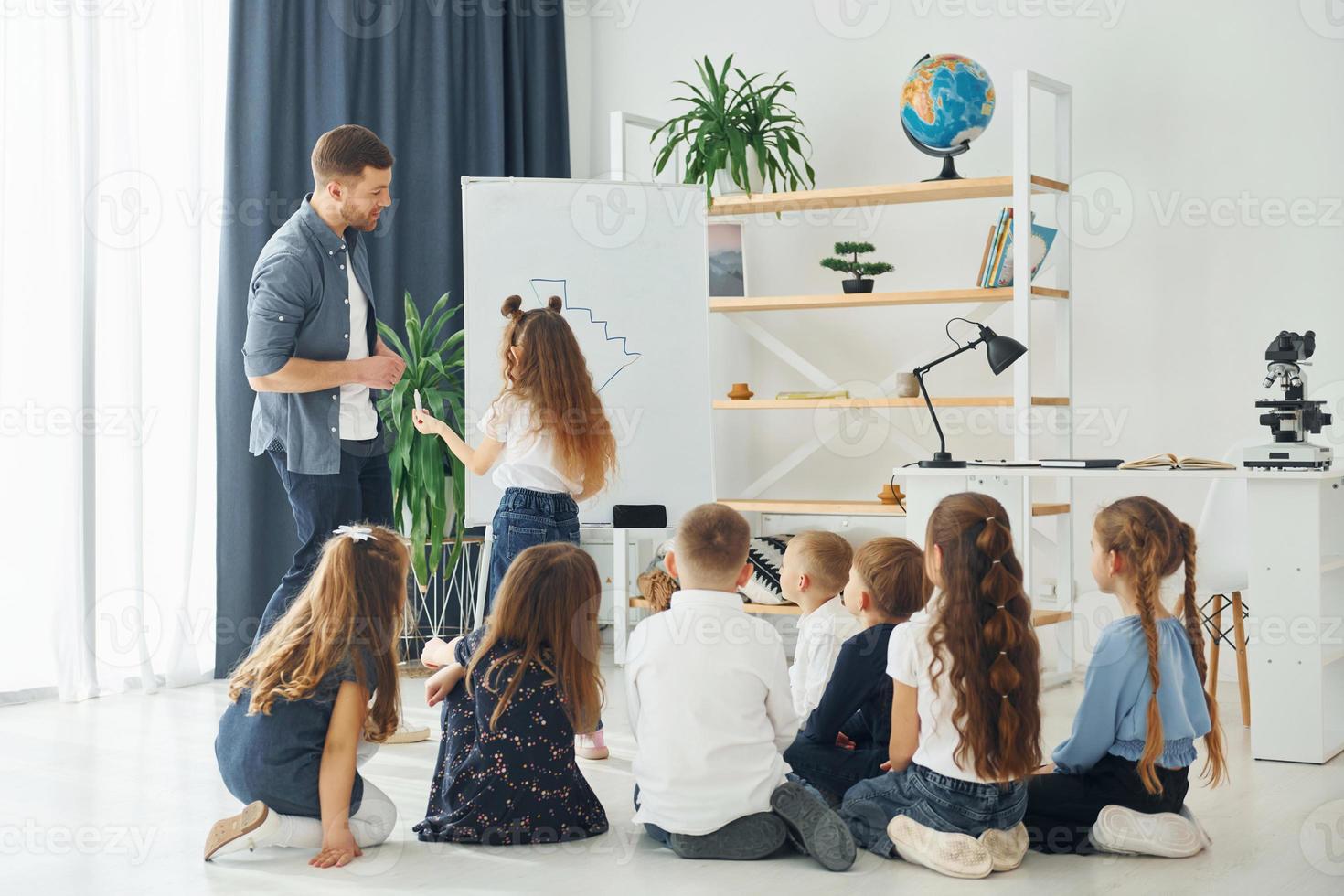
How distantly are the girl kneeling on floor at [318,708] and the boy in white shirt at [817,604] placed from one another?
0.83 m

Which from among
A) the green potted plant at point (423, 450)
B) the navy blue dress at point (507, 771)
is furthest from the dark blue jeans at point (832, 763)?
the green potted plant at point (423, 450)

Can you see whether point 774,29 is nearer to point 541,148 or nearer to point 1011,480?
point 541,148

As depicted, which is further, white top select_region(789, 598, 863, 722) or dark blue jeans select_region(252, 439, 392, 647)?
dark blue jeans select_region(252, 439, 392, 647)

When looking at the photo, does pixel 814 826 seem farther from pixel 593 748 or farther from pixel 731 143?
pixel 731 143

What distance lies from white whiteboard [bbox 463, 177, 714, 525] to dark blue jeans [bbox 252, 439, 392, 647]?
27.9 inches

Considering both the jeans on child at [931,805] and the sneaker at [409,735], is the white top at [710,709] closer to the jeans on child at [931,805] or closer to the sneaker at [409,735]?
the jeans on child at [931,805]

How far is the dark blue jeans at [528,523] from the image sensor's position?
2.99 meters

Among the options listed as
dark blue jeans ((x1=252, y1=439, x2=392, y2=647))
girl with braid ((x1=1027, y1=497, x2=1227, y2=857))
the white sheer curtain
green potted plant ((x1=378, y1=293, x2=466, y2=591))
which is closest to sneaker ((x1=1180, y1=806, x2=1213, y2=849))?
girl with braid ((x1=1027, y1=497, x2=1227, y2=857))

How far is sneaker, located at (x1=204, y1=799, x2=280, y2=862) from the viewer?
2.31m

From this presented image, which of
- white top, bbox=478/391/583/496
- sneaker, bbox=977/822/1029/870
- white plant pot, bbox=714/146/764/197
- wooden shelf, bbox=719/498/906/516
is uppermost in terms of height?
white plant pot, bbox=714/146/764/197

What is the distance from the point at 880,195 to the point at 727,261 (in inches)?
24.5

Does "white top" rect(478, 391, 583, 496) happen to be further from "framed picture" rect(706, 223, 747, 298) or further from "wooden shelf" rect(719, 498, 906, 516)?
"framed picture" rect(706, 223, 747, 298)

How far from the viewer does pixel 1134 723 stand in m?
2.36

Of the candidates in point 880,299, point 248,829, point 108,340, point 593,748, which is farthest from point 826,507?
point 248,829
